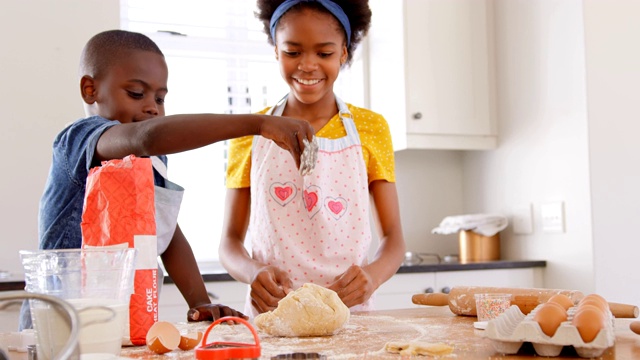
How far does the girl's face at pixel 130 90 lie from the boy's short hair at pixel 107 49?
0.01 meters

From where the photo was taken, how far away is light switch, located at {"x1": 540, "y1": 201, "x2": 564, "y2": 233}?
2.45 metres

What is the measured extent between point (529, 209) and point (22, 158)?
1.89 m

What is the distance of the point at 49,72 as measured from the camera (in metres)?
2.35

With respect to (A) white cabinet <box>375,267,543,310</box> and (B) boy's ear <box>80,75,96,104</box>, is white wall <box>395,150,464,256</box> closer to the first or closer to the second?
(A) white cabinet <box>375,267,543,310</box>

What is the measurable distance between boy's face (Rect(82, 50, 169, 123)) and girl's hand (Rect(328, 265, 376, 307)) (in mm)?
458

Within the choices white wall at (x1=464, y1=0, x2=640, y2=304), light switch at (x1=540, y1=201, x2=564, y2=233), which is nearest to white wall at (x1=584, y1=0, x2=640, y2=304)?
white wall at (x1=464, y1=0, x2=640, y2=304)

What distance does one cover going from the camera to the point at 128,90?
3.65 feet

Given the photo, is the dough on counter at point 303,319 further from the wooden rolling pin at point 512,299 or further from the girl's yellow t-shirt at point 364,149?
the girl's yellow t-shirt at point 364,149

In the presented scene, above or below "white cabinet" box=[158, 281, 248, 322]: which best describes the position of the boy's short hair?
above

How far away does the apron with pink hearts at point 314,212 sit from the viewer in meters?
1.45

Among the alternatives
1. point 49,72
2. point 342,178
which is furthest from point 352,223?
point 49,72

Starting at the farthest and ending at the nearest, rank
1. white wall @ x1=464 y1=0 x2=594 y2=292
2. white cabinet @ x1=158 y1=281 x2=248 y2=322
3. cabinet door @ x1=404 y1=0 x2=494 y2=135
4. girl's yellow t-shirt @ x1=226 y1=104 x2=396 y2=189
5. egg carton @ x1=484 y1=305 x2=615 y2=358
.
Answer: cabinet door @ x1=404 y1=0 x2=494 y2=135
white wall @ x1=464 y1=0 x2=594 y2=292
white cabinet @ x1=158 y1=281 x2=248 y2=322
girl's yellow t-shirt @ x1=226 y1=104 x2=396 y2=189
egg carton @ x1=484 y1=305 x2=615 y2=358

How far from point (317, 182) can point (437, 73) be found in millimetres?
1469

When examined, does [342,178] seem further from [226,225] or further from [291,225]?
[226,225]
